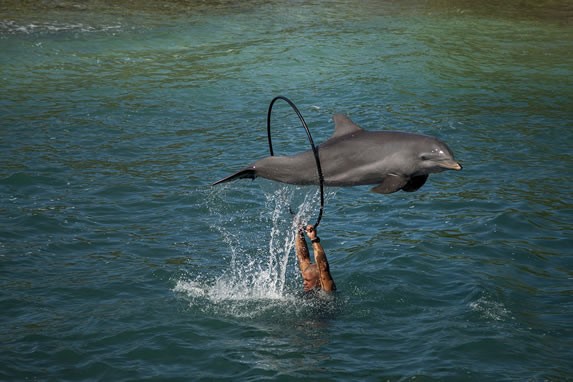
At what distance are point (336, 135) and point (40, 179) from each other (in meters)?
7.98

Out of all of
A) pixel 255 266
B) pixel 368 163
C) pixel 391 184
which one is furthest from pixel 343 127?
pixel 255 266

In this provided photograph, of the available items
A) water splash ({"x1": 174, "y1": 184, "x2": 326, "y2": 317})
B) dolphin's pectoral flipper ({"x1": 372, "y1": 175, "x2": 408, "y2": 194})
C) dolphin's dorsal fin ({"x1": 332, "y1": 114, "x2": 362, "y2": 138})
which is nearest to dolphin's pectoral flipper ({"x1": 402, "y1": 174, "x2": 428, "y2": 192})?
dolphin's pectoral flipper ({"x1": 372, "y1": 175, "x2": 408, "y2": 194})

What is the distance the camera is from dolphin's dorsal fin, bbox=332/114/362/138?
367 inches

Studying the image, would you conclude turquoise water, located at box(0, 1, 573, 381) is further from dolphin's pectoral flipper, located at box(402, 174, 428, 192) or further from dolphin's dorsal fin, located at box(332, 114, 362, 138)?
dolphin's pectoral flipper, located at box(402, 174, 428, 192)

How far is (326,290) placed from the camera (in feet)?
34.7

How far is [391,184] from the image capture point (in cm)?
873

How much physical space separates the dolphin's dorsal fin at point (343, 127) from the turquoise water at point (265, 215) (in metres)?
1.48

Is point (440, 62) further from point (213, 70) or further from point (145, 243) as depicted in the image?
point (145, 243)

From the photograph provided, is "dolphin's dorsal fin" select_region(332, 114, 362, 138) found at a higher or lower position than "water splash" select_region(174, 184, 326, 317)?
higher

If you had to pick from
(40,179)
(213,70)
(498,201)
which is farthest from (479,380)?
(213,70)

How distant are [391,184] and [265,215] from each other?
566cm

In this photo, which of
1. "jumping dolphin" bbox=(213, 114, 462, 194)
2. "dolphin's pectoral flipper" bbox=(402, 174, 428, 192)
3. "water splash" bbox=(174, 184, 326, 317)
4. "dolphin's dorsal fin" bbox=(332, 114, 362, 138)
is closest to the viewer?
"jumping dolphin" bbox=(213, 114, 462, 194)

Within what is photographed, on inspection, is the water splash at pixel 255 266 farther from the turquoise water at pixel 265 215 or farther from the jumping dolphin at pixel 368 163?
the jumping dolphin at pixel 368 163

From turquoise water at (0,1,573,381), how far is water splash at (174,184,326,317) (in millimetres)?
43
